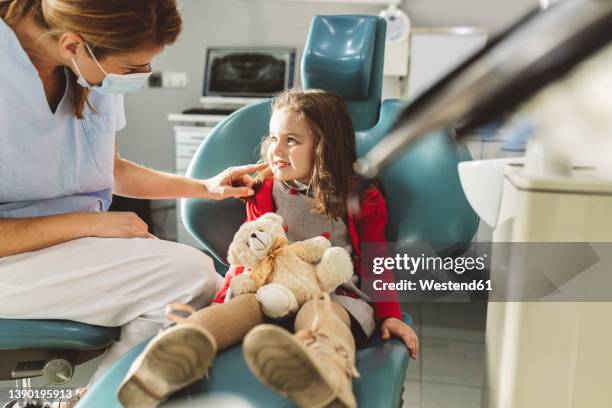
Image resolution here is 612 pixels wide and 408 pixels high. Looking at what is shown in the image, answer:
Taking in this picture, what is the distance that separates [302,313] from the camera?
3.42ft

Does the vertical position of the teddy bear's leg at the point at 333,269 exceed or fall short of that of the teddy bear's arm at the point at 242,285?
it exceeds it

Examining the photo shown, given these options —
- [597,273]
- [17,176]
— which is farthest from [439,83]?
[17,176]

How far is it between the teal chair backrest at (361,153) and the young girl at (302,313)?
4cm

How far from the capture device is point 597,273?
2.73ft

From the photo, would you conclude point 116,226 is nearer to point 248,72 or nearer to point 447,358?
point 447,358

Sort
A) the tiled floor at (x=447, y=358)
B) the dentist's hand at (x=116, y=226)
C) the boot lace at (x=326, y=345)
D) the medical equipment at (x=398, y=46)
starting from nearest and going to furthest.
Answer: the boot lace at (x=326, y=345) < the dentist's hand at (x=116, y=226) < the tiled floor at (x=447, y=358) < the medical equipment at (x=398, y=46)

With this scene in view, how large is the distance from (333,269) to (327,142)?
323mm

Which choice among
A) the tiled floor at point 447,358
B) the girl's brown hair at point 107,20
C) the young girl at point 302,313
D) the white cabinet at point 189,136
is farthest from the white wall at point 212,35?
the girl's brown hair at point 107,20

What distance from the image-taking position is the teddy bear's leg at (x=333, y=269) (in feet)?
3.63

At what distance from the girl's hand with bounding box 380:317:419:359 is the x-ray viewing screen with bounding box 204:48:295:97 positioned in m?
2.48

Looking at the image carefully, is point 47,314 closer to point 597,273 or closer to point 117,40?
point 117,40

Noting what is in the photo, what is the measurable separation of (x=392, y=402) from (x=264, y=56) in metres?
2.95

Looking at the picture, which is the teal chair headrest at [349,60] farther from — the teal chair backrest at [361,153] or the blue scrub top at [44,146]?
the blue scrub top at [44,146]
